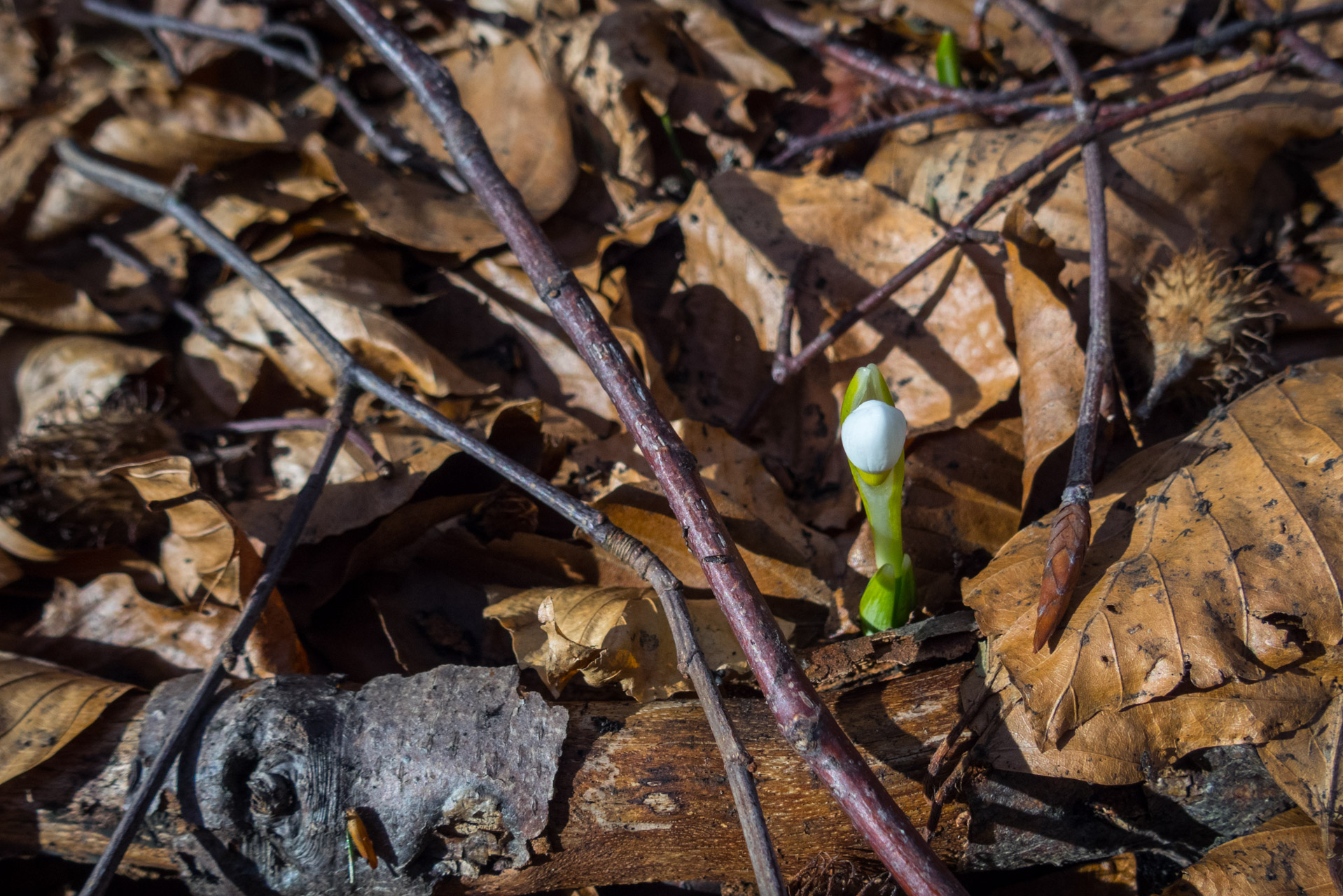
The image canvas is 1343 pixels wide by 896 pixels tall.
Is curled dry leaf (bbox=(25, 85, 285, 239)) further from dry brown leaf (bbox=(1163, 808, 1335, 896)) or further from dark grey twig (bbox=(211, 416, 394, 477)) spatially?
dry brown leaf (bbox=(1163, 808, 1335, 896))

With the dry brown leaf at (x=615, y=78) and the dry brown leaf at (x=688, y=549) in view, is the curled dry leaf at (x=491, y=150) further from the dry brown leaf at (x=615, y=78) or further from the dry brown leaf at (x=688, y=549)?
the dry brown leaf at (x=688, y=549)

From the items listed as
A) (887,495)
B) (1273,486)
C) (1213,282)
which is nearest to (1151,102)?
(1213,282)

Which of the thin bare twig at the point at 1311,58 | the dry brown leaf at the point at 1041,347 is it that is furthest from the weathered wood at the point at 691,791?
the thin bare twig at the point at 1311,58

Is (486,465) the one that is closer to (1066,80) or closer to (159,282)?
(159,282)

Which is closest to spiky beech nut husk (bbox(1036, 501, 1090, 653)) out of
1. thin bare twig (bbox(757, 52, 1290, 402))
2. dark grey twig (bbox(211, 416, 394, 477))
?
thin bare twig (bbox(757, 52, 1290, 402))

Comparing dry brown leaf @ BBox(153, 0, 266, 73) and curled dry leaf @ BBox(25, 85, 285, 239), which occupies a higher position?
dry brown leaf @ BBox(153, 0, 266, 73)
